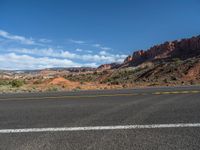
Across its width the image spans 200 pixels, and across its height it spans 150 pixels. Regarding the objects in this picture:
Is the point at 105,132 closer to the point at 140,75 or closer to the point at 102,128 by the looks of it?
the point at 102,128

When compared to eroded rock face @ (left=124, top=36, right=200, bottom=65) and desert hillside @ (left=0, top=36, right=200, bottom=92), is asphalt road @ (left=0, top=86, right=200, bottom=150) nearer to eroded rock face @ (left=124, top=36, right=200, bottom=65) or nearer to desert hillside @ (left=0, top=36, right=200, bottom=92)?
desert hillside @ (left=0, top=36, right=200, bottom=92)

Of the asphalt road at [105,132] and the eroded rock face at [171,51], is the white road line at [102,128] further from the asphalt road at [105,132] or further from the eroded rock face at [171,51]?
the eroded rock face at [171,51]

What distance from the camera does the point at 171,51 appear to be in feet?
479

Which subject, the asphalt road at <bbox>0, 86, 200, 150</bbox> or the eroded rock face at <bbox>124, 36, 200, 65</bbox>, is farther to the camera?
the eroded rock face at <bbox>124, 36, 200, 65</bbox>

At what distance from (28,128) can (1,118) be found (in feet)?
5.47

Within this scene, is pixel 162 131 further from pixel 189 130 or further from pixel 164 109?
pixel 164 109

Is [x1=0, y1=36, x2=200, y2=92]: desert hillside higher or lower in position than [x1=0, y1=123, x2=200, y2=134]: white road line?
higher

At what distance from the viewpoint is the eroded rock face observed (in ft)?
400

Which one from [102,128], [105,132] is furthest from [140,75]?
[105,132]

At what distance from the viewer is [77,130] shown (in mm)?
5875

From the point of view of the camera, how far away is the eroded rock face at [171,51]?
400 ft

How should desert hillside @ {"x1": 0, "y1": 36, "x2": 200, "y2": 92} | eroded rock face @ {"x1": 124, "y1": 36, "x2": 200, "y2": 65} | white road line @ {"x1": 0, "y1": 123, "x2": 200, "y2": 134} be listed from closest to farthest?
white road line @ {"x1": 0, "y1": 123, "x2": 200, "y2": 134}
desert hillside @ {"x1": 0, "y1": 36, "x2": 200, "y2": 92}
eroded rock face @ {"x1": 124, "y1": 36, "x2": 200, "y2": 65}

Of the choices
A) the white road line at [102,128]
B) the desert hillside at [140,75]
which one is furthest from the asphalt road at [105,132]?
the desert hillside at [140,75]

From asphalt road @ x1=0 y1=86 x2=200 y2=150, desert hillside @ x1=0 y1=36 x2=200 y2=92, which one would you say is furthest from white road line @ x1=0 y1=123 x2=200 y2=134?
desert hillside @ x1=0 y1=36 x2=200 y2=92
